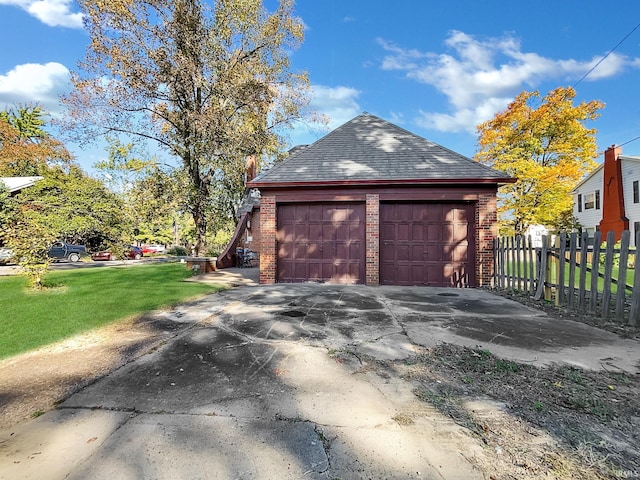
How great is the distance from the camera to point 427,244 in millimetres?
9094

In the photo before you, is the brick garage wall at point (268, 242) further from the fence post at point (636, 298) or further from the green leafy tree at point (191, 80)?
the fence post at point (636, 298)

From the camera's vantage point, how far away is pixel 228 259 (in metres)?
14.2

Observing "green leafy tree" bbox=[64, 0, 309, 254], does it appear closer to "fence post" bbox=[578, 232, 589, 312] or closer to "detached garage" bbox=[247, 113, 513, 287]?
"detached garage" bbox=[247, 113, 513, 287]

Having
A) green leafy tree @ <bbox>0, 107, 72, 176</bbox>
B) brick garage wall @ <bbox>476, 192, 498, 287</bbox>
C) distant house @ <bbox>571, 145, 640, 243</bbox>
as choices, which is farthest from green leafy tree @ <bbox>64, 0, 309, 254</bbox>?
green leafy tree @ <bbox>0, 107, 72, 176</bbox>

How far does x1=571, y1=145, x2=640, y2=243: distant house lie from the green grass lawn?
67.6ft

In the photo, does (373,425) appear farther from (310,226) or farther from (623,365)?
(310,226)

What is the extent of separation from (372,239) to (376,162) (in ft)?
7.75

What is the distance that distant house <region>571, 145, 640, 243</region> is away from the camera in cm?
1870

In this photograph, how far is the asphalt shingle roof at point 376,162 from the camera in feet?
29.3

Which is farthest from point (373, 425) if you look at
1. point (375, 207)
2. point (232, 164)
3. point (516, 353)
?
point (232, 164)

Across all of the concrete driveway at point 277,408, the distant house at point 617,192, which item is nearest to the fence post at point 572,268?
the concrete driveway at point 277,408

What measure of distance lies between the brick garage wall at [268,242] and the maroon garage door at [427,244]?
310 centimetres

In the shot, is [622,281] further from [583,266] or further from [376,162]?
[376,162]

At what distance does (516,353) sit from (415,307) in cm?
253
